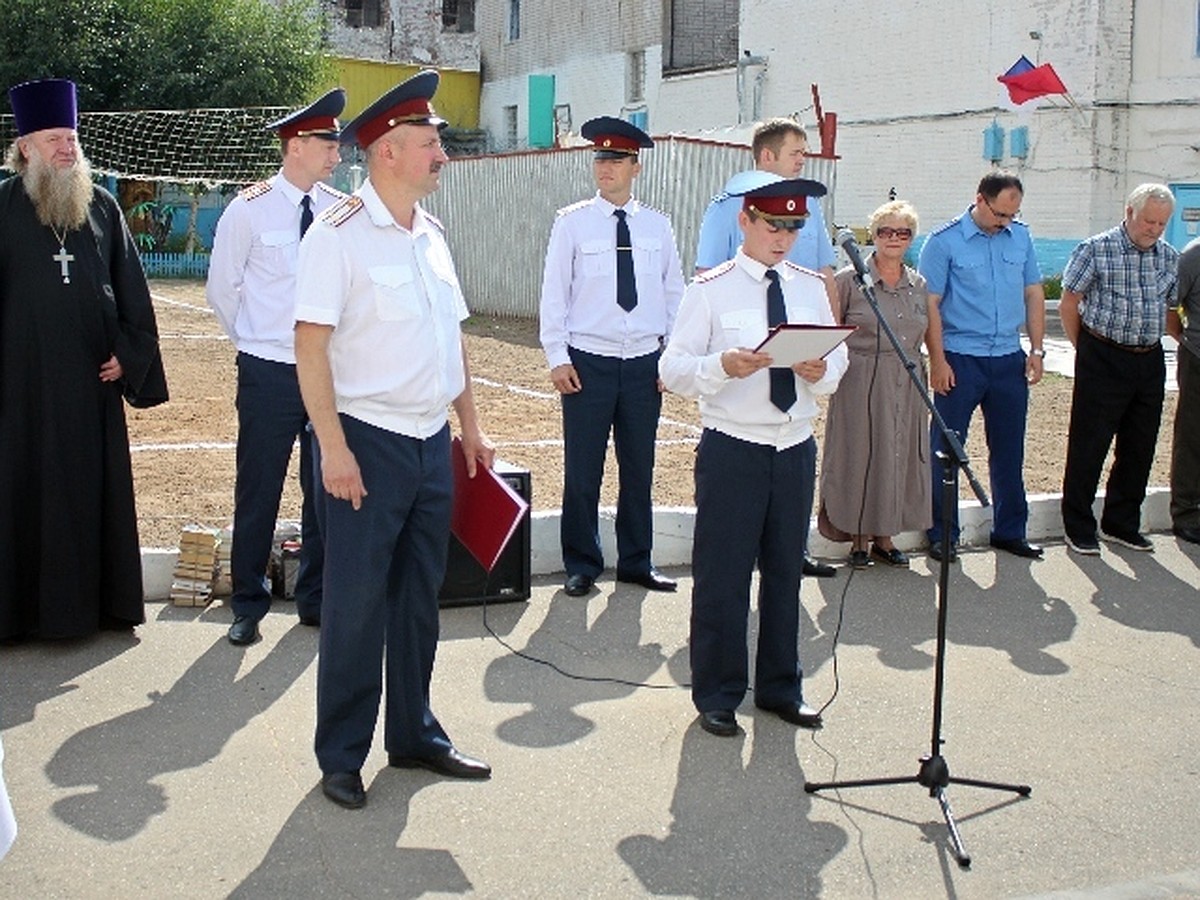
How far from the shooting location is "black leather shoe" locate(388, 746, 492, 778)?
4785mm

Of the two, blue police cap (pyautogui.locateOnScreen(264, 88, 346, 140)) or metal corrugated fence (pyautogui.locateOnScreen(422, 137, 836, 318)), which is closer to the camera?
blue police cap (pyautogui.locateOnScreen(264, 88, 346, 140))

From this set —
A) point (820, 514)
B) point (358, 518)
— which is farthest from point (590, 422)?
point (358, 518)

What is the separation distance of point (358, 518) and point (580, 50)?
37.6 meters

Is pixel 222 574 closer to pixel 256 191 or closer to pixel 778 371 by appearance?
pixel 256 191

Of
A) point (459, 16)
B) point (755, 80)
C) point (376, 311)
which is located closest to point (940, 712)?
point (376, 311)

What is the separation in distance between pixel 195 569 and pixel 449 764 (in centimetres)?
229

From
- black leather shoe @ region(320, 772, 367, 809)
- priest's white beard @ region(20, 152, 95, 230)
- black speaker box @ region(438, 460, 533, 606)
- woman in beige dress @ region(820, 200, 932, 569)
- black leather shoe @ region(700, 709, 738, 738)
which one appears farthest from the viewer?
woman in beige dress @ region(820, 200, 932, 569)

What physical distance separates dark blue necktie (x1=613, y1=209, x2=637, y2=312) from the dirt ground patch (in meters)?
1.73

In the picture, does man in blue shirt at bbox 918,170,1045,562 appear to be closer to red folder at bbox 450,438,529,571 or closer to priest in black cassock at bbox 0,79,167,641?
red folder at bbox 450,438,529,571

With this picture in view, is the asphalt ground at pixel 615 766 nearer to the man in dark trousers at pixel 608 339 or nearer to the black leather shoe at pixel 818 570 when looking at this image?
the man in dark trousers at pixel 608 339

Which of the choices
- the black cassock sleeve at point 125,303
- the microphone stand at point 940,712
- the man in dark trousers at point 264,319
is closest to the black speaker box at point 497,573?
the man in dark trousers at point 264,319

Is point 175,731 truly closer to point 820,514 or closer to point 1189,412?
point 820,514

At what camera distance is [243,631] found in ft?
20.0

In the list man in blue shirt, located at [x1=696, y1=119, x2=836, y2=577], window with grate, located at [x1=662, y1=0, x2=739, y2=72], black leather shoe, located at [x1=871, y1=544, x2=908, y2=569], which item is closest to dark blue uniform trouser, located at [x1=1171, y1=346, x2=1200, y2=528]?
black leather shoe, located at [x1=871, y1=544, x2=908, y2=569]
